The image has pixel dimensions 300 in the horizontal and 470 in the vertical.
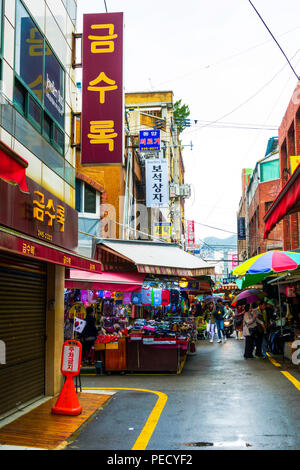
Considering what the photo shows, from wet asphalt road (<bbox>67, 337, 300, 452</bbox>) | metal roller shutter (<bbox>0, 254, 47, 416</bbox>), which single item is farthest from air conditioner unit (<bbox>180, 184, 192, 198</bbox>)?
metal roller shutter (<bbox>0, 254, 47, 416</bbox>)

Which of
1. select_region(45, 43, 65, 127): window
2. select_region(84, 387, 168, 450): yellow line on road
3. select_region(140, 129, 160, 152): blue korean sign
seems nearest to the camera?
select_region(84, 387, 168, 450): yellow line on road

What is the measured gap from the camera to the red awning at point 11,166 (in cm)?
577

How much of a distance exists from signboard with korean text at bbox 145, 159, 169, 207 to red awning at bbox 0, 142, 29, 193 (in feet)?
56.4

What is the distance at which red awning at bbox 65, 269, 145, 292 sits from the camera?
12.8 m

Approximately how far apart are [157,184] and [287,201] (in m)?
17.4

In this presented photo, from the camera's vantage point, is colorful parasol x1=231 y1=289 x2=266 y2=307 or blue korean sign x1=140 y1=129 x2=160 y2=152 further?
blue korean sign x1=140 y1=129 x2=160 y2=152

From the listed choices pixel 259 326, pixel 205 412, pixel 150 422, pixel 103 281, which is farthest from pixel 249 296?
pixel 150 422

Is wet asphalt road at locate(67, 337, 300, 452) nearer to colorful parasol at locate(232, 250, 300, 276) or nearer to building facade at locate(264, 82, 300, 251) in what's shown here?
colorful parasol at locate(232, 250, 300, 276)

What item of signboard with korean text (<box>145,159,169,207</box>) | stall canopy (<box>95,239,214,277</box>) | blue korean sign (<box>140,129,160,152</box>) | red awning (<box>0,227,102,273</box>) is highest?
blue korean sign (<box>140,129,160,152</box>)

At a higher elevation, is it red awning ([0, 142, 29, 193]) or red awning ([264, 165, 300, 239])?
red awning ([0, 142, 29, 193])

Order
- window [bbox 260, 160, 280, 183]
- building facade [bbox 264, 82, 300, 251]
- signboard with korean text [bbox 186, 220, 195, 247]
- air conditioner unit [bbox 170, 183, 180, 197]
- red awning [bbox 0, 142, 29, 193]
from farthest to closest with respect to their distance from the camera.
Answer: signboard with korean text [bbox 186, 220, 195, 247] < window [bbox 260, 160, 280, 183] < air conditioner unit [bbox 170, 183, 180, 197] < building facade [bbox 264, 82, 300, 251] < red awning [bbox 0, 142, 29, 193]

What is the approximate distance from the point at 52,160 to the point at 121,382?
552cm

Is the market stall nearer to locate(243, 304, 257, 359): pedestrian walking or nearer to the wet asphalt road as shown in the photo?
the wet asphalt road

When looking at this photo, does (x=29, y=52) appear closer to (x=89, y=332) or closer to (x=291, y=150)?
(x=89, y=332)
